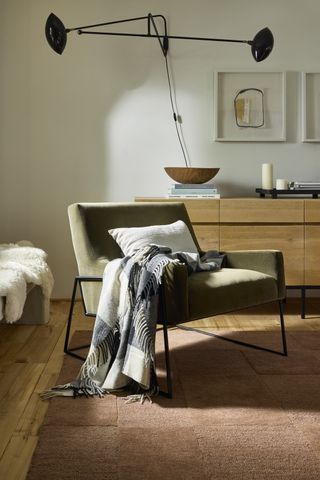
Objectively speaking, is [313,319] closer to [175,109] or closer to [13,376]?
[175,109]

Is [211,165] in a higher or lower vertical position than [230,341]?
higher

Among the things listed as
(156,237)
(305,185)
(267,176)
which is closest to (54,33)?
(156,237)

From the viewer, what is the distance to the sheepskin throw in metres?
2.85

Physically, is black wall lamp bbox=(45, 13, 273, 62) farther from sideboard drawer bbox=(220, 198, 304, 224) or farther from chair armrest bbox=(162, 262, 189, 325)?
chair armrest bbox=(162, 262, 189, 325)

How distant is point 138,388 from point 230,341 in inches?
39.0

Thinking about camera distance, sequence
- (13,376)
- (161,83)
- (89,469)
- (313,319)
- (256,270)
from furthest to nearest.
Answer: (161,83)
(313,319)
(256,270)
(13,376)
(89,469)

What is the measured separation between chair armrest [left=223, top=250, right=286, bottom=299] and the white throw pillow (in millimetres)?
258

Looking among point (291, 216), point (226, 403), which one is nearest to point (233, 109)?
point (291, 216)

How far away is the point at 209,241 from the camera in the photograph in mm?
4180

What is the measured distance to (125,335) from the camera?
8.50ft

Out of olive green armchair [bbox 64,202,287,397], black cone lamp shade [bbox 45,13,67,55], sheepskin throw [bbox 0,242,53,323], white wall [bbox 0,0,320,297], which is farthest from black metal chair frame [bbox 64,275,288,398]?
black cone lamp shade [bbox 45,13,67,55]

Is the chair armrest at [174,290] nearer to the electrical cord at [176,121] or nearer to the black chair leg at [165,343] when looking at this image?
the black chair leg at [165,343]

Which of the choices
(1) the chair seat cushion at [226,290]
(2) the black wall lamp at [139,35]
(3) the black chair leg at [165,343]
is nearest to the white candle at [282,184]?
(2) the black wall lamp at [139,35]

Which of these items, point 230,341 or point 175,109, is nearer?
point 230,341
